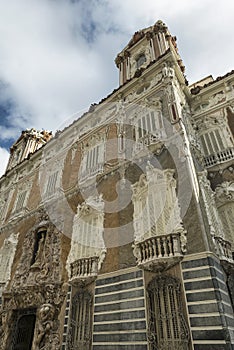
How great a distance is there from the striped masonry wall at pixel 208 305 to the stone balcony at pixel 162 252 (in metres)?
0.41

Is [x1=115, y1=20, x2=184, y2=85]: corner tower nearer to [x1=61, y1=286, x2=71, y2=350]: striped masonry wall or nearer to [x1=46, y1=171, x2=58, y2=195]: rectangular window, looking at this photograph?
[x1=46, y1=171, x2=58, y2=195]: rectangular window

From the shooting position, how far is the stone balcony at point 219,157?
12000mm

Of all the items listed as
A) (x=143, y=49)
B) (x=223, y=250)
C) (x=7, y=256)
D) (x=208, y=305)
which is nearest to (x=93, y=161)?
(x=7, y=256)

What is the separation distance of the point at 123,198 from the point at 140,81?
985 centimetres

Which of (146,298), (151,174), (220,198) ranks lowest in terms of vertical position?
(146,298)

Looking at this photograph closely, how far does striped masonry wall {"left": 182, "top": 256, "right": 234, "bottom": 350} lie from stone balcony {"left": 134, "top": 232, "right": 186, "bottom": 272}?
1.33 feet

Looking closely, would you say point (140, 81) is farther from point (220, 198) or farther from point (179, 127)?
point (220, 198)

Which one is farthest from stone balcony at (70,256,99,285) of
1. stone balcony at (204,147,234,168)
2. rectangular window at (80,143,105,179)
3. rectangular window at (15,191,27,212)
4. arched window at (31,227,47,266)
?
rectangular window at (15,191,27,212)

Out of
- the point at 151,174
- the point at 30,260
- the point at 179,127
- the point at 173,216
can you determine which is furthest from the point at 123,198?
the point at 30,260

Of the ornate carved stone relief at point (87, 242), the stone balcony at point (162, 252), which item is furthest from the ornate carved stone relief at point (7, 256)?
the stone balcony at point (162, 252)

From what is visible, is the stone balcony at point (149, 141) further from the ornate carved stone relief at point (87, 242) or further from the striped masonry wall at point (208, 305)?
the striped masonry wall at point (208, 305)

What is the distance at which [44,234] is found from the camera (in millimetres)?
14453

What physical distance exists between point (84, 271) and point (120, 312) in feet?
8.52

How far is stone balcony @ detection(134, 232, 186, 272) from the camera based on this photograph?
26.3 ft
